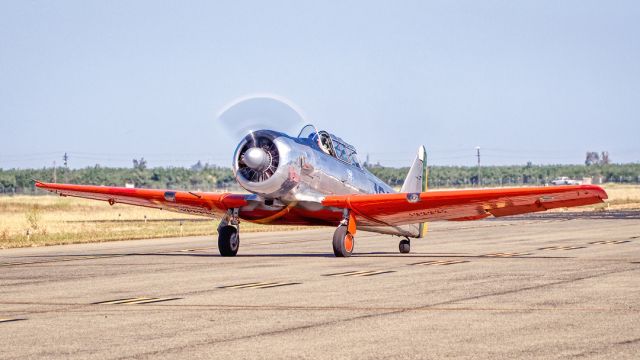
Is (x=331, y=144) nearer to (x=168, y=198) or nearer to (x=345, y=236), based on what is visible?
(x=345, y=236)

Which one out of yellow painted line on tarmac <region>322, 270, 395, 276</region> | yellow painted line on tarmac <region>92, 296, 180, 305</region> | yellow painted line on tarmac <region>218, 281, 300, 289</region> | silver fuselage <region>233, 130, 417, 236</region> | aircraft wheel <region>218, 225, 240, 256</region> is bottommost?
yellow painted line on tarmac <region>92, 296, 180, 305</region>

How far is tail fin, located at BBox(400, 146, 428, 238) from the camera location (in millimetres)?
30328

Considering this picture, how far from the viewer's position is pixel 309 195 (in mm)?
24172

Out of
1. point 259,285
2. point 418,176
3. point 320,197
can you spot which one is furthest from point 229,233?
point 259,285

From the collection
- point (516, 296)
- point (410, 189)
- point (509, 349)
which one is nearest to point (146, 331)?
point (509, 349)

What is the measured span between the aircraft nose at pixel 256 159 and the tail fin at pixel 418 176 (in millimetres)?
8027

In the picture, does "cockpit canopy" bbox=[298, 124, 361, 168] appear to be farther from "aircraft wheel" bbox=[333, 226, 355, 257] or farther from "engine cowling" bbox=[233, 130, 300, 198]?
"aircraft wheel" bbox=[333, 226, 355, 257]

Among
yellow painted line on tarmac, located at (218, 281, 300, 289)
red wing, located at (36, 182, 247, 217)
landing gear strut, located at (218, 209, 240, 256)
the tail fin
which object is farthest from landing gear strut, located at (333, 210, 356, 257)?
yellow painted line on tarmac, located at (218, 281, 300, 289)


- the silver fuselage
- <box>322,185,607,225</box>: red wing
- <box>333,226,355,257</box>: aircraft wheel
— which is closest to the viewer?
<box>322,185,607,225</box>: red wing

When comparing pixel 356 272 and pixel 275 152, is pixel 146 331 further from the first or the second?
pixel 275 152

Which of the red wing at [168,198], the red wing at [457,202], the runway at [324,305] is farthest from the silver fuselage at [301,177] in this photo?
the runway at [324,305]

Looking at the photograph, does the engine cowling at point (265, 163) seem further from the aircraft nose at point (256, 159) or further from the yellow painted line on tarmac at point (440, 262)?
the yellow painted line on tarmac at point (440, 262)

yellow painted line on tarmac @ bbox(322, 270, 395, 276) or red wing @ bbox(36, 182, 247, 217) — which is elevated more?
red wing @ bbox(36, 182, 247, 217)

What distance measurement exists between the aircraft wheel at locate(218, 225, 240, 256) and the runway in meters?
0.40
